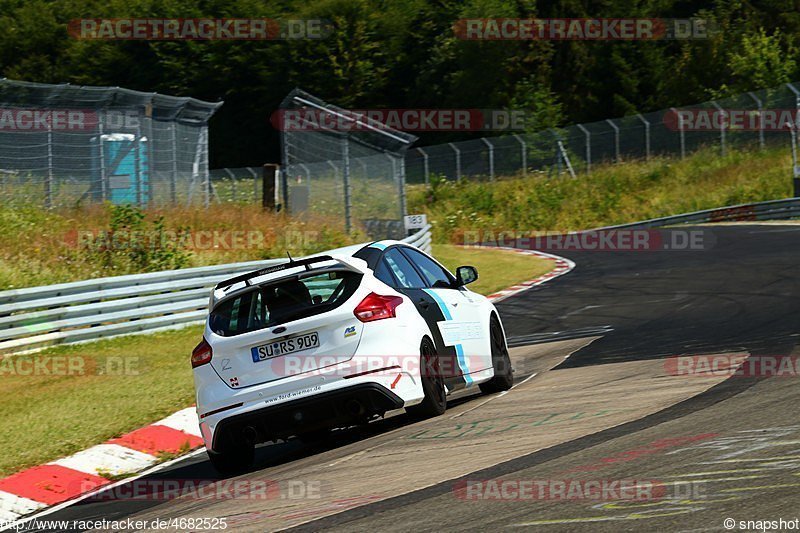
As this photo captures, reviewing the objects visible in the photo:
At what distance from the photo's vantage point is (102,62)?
73.6m

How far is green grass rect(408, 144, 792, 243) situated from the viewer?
4231cm

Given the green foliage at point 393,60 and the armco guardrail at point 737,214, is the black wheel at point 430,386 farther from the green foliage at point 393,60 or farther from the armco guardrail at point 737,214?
the green foliage at point 393,60

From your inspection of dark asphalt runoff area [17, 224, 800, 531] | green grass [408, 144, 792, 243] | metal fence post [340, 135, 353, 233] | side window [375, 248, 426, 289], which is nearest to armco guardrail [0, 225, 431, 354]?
dark asphalt runoff area [17, 224, 800, 531]

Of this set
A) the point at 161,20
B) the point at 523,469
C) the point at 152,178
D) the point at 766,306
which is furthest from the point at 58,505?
the point at 161,20

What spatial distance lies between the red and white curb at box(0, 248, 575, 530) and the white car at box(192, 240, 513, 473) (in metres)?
1.29

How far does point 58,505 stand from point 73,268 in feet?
38.0

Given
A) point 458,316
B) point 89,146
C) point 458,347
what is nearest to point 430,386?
point 458,347

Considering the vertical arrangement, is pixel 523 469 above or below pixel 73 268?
below

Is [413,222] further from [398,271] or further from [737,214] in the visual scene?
[737,214]

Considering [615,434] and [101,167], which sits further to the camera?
[101,167]

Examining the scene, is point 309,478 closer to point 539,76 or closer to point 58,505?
point 58,505

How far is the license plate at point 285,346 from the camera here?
8.45 meters

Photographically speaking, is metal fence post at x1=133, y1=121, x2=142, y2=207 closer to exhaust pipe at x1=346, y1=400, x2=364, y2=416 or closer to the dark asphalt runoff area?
the dark asphalt runoff area

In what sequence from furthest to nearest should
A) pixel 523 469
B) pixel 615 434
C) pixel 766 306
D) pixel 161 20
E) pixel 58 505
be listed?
pixel 161 20 < pixel 766 306 < pixel 58 505 < pixel 615 434 < pixel 523 469
